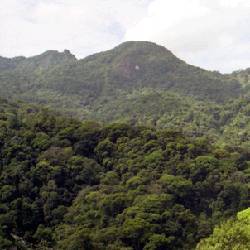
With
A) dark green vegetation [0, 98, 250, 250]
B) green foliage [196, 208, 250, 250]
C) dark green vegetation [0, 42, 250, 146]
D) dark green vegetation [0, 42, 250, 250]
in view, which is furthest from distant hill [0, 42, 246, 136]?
green foliage [196, 208, 250, 250]

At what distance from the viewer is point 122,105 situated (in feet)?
544

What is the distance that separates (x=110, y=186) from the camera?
65000mm

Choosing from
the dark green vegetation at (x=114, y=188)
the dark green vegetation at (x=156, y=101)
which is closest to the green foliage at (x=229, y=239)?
the dark green vegetation at (x=114, y=188)

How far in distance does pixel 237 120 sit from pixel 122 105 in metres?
38.5

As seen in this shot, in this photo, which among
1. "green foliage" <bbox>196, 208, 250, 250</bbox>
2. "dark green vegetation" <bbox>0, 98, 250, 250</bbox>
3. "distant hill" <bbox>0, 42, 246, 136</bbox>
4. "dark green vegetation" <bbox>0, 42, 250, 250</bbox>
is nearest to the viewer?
Result: "green foliage" <bbox>196, 208, 250, 250</bbox>

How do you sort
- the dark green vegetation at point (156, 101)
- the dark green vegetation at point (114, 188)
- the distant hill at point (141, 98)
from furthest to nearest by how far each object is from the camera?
the distant hill at point (141, 98) < the dark green vegetation at point (156, 101) < the dark green vegetation at point (114, 188)

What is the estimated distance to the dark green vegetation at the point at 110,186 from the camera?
181 ft

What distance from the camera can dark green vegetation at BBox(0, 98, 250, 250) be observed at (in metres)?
55.1

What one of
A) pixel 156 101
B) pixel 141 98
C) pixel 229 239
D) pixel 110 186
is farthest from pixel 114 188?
pixel 141 98

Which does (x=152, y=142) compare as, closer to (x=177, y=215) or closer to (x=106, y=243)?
(x=177, y=215)

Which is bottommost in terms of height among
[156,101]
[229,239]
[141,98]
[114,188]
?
[229,239]

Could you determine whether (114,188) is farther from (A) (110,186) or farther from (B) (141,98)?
(B) (141,98)

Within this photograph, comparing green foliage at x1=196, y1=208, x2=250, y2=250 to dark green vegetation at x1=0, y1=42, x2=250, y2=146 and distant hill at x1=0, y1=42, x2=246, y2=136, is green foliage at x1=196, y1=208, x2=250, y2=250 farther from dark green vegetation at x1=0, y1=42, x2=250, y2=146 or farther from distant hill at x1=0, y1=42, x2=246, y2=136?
distant hill at x1=0, y1=42, x2=246, y2=136

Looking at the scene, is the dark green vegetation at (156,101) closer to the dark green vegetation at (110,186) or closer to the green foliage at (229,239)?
the dark green vegetation at (110,186)
